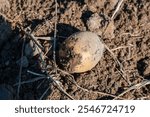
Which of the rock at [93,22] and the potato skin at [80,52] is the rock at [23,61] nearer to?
the potato skin at [80,52]

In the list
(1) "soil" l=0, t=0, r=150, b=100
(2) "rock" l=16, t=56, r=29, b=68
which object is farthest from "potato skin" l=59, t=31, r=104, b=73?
(2) "rock" l=16, t=56, r=29, b=68

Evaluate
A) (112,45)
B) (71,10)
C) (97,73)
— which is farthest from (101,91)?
(71,10)

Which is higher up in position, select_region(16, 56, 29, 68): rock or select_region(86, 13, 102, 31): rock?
select_region(86, 13, 102, 31): rock

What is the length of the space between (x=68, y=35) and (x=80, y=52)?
0.81 ft

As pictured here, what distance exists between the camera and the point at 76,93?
294 cm

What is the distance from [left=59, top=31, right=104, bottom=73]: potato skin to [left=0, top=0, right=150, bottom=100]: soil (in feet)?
0.25

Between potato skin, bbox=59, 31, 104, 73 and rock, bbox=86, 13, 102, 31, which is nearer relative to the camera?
potato skin, bbox=59, 31, 104, 73

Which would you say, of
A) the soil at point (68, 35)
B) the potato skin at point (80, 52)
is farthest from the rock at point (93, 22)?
the potato skin at point (80, 52)

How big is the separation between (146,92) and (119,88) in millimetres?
166

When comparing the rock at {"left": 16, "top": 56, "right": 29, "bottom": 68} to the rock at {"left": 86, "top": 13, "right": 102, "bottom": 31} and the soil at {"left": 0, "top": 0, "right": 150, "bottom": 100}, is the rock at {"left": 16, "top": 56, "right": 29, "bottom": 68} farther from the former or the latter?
the rock at {"left": 86, "top": 13, "right": 102, "bottom": 31}

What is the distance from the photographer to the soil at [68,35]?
296 cm

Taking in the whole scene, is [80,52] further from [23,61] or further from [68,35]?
[23,61]

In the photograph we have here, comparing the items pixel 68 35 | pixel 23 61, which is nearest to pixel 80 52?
pixel 68 35

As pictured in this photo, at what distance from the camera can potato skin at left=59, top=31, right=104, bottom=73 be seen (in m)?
2.88
